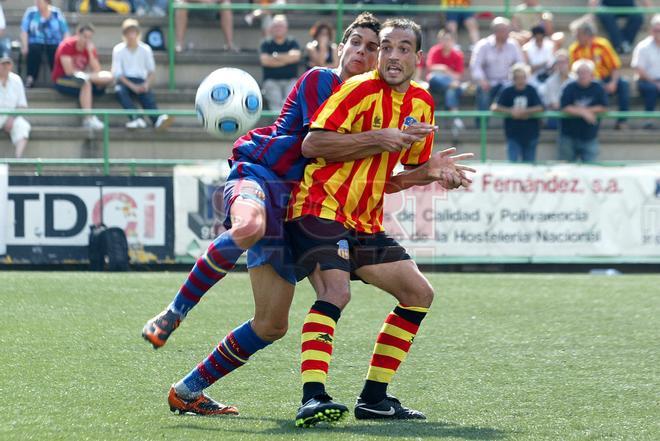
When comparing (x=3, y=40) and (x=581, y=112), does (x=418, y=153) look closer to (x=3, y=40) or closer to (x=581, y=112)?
(x=581, y=112)

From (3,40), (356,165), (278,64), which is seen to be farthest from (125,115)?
(356,165)

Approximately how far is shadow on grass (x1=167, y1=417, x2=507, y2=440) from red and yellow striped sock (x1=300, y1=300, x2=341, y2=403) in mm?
188

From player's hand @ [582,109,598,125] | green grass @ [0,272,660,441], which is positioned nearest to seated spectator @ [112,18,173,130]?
green grass @ [0,272,660,441]

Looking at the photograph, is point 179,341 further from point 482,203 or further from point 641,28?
point 641,28

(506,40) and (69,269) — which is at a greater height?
(506,40)

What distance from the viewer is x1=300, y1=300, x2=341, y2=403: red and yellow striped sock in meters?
5.66

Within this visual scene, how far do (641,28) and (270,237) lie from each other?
1473cm

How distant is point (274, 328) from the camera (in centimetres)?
591

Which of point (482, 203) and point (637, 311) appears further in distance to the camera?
point (482, 203)

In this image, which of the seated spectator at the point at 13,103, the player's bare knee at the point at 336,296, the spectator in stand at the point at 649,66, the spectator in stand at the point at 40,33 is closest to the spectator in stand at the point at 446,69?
the spectator in stand at the point at 649,66

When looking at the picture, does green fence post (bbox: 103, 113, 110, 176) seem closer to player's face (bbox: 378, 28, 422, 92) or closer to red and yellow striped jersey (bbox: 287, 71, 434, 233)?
red and yellow striped jersey (bbox: 287, 71, 434, 233)

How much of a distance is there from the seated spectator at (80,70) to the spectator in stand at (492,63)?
5222 millimetres

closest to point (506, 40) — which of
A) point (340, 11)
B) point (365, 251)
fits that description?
point (340, 11)

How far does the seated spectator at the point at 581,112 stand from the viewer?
16094 millimetres
